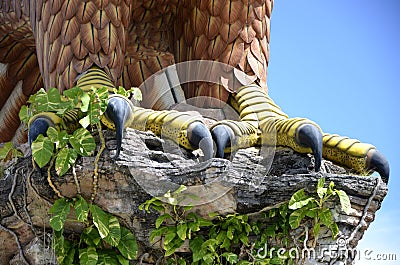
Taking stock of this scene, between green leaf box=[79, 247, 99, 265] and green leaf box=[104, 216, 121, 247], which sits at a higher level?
green leaf box=[104, 216, 121, 247]

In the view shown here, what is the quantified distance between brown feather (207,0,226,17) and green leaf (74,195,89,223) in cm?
122

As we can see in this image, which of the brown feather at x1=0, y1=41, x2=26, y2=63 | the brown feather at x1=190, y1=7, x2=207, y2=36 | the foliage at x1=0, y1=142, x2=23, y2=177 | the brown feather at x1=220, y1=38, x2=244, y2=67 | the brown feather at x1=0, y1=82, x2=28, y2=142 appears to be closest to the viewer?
the foliage at x1=0, y1=142, x2=23, y2=177

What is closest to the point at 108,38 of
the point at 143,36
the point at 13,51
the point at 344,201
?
the point at 143,36

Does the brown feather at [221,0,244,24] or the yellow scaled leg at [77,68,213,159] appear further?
the brown feather at [221,0,244,24]

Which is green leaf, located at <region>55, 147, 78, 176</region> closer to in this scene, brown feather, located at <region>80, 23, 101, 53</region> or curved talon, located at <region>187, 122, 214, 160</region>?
curved talon, located at <region>187, 122, 214, 160</region>

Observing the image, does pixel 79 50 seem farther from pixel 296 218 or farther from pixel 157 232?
pixel 296 218

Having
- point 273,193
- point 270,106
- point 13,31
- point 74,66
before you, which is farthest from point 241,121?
point 13,31

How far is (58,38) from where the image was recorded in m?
3.77

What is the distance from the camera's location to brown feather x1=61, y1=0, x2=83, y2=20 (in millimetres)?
3740

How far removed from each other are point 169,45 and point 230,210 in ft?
4.92

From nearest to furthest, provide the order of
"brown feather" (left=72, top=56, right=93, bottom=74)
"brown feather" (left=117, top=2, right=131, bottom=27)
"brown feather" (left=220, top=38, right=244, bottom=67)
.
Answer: "brown feather" (left=72, top=56, right=93, bottom=74), "brown feather" (left=117, top=2, right=131, bottom=27), "brown feather" (left=220, top=38, right=244, bottom=67)

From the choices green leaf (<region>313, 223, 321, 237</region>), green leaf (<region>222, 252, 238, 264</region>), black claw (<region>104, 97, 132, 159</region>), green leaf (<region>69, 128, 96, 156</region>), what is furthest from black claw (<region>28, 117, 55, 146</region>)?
green leaf (<region>313, 223, 321, 237</region>)

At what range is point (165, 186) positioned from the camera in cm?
322

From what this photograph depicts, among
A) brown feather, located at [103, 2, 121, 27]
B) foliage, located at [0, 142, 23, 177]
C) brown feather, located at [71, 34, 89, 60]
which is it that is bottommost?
foliage, located at [0, 142, 23, 177]
